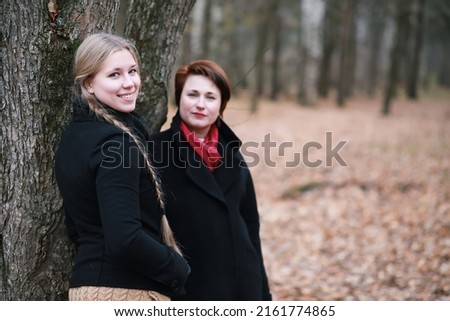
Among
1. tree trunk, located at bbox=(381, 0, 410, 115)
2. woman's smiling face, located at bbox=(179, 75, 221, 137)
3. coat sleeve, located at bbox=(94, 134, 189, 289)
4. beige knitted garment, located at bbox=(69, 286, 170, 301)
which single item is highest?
tree trunk, located at bbox=(381, 0, 410, 115)

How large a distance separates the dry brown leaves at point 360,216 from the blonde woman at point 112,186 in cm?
200

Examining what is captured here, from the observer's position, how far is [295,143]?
15406 millimetres

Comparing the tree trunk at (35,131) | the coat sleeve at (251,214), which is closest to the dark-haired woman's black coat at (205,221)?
the coat sleeve at (251,214)

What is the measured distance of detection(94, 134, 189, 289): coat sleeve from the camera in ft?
7.50

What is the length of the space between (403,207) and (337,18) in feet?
65.2

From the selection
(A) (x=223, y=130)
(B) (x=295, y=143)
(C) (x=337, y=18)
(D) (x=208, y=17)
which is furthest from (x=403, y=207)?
(C) (x=337, y=18)

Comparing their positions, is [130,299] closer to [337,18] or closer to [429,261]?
[429,261]

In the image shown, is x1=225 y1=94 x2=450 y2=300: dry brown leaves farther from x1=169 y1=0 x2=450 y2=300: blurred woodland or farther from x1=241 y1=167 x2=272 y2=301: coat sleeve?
x1=241 y1=167 x2=272 y2=301: coat sleeve

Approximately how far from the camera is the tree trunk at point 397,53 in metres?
20.7

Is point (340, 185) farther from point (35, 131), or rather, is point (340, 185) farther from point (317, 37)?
point (317, 37)

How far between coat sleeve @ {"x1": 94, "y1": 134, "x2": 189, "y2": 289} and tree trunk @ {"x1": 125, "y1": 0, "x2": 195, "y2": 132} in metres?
1.39

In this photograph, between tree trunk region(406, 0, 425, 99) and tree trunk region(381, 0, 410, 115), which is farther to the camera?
tree trunk region(406, 0, 425, 99)

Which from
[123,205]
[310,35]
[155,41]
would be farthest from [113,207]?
[310,35]

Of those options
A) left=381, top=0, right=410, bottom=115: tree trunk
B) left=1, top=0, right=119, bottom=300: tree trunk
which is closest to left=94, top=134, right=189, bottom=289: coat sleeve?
left=1, top=0, right=119, bottom=300: tree trunk
